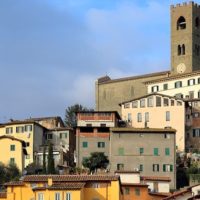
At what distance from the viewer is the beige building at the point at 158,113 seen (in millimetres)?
114875

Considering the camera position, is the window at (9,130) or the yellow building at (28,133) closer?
the yellow building at (28,133)

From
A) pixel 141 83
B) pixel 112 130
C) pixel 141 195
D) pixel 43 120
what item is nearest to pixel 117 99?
pixel 141 83

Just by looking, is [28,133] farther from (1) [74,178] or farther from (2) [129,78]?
(1) [74,178]

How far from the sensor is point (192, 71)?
453ft

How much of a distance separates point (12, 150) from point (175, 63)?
128 ft

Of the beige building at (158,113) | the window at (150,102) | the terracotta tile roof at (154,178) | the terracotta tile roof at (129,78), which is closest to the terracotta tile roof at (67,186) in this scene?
the terracotta tile roof at (154,178)

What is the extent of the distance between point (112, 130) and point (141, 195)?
20.9 metres

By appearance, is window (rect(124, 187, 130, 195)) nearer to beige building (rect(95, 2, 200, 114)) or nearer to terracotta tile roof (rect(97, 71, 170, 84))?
beige building (rect(95, 2, 200, 114))

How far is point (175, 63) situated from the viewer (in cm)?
14238

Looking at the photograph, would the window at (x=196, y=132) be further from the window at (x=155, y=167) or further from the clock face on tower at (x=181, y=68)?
the clock face on tower at (x=181, y=68)

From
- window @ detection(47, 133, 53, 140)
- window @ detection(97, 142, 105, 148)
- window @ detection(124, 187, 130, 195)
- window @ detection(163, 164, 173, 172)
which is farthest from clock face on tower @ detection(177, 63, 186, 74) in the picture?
window @ detection(124, 187, 130, 195)

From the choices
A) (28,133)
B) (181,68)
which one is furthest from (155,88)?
(28,133)

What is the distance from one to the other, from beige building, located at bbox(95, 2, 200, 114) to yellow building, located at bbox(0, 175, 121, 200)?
64.0m

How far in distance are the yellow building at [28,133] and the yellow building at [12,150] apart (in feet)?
5.41
